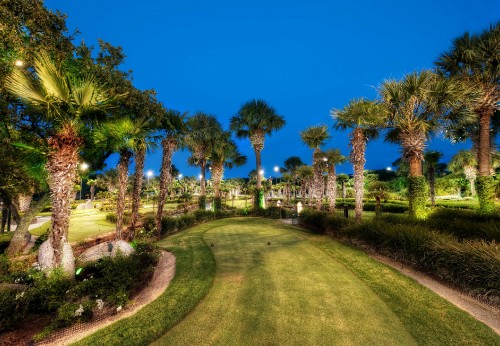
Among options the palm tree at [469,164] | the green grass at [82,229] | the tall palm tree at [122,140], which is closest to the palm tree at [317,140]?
the tall palm tree at [122,140]

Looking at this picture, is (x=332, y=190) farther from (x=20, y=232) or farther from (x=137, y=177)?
(x=20, y=232)

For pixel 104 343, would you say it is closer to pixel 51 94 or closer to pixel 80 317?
pixel 80 317

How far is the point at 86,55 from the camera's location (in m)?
11.4

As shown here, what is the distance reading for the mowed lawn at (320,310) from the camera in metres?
5.06

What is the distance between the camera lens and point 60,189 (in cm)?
720

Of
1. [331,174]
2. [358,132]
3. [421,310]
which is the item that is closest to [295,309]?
[421,310]

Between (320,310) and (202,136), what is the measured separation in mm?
23889

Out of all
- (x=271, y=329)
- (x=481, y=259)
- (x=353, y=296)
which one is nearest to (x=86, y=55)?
(x=271, y=329)

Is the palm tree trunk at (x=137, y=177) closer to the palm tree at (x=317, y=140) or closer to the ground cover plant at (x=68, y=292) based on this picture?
the ground cover plant at (x=68, y=292)

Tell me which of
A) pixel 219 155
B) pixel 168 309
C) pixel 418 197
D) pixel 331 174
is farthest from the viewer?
pixel 331 174

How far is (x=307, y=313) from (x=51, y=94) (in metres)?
9.35

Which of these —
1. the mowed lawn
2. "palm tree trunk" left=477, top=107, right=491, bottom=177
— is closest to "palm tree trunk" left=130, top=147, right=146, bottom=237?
the mowed lawn

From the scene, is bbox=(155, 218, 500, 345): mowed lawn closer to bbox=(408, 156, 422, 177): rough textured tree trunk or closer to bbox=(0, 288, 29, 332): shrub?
bbox=(0, 288, 29, 332): shrub

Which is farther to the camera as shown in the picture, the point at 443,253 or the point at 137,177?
the point at 137,177
